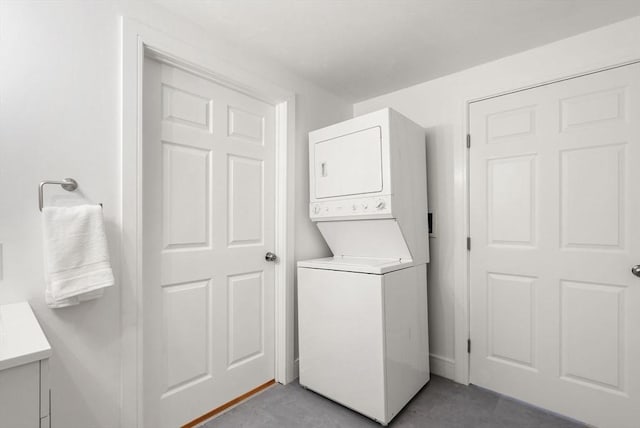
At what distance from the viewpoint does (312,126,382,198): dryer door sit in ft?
6.52

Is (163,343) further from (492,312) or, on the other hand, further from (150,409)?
(492,312)

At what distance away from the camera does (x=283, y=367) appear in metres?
2.30

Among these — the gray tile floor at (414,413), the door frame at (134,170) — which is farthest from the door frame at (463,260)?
the door frame at (134,170)

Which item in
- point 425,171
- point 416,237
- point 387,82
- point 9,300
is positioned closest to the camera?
point 9,300

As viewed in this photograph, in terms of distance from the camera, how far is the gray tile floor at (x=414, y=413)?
→ 6.07 ft

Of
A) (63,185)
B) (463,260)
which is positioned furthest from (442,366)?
(63,185)

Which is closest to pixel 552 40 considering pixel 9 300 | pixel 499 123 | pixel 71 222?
Result: pixel 499 123

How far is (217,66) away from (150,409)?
1.96 meters

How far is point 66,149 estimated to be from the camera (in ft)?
4.52

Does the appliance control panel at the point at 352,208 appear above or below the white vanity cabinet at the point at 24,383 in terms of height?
above

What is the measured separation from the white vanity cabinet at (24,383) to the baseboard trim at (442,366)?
2.38 meters

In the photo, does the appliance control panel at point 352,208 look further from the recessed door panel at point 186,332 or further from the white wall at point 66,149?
the white wall at point 66,149

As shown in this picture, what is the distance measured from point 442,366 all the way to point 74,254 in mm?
2463

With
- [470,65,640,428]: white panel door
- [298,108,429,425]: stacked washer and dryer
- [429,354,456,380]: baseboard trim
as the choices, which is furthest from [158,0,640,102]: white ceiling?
[429,354,456,380]: baseboard trim
